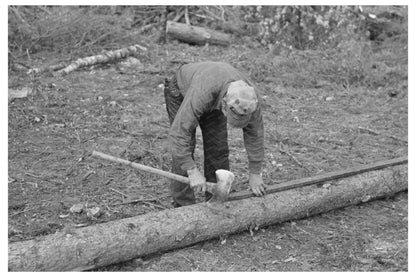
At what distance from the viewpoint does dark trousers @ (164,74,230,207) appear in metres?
3.81

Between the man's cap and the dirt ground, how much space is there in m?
0.99

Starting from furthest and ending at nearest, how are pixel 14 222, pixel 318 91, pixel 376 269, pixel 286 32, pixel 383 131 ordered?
1. pixel 286 32
2. pixel 318 91
3. pixel 383 131
4. pixel 14 222
5. pixel 376 269

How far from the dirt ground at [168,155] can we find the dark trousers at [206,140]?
0.27m

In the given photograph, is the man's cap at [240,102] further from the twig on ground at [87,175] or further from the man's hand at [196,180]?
the twig on ground at [87,175]

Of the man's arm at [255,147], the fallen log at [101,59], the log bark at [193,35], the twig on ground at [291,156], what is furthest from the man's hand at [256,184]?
the log bark at [193,35]

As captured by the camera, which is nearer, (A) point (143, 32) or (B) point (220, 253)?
(B) point (220, 253)

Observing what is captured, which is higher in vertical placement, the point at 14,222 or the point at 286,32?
the point at 286,32

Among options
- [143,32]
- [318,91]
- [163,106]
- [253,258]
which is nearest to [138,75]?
[163,106]

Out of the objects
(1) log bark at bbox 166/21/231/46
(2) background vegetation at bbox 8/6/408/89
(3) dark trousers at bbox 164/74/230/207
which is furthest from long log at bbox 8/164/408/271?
(1) log bark at bbox 166/21/231/46

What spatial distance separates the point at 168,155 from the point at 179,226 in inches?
59.2

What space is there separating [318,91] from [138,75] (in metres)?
2.49

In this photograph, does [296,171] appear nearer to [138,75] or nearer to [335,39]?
[138,75]

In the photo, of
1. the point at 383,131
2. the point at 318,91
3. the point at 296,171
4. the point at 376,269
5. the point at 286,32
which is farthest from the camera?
the point at 286,32

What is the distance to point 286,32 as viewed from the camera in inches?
324
